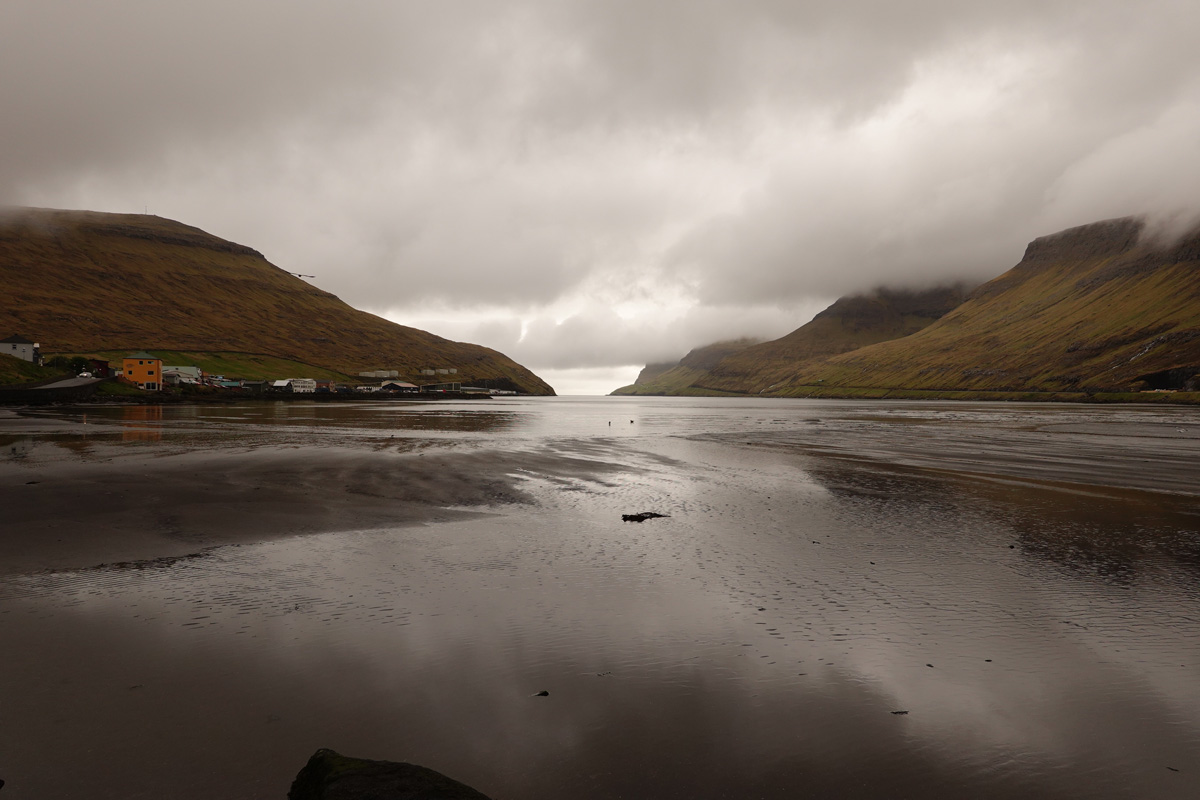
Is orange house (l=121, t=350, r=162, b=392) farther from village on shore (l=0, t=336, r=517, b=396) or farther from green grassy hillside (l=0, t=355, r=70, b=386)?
green grassy hillside (l=0, t=355, r=70, b=386)

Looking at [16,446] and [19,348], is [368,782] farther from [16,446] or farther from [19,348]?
[19,348]

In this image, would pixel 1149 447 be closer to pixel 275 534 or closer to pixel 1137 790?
pixel 1137 790

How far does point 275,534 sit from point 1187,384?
219m

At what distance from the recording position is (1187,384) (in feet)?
516

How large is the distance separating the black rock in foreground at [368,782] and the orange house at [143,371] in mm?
152488

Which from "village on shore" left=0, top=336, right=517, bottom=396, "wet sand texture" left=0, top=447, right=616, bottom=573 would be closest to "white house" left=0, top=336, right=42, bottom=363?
"village on shore" left=0, top=336, right=517, bottom=396

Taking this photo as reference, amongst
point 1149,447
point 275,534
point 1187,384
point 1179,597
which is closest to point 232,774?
point 275,534

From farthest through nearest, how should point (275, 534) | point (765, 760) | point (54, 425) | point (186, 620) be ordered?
point (54, 425) < point (275, 534) < point (186, 620) < point (765, 760)

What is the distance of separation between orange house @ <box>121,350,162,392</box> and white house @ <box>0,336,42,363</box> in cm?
1678

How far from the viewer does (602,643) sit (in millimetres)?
9828

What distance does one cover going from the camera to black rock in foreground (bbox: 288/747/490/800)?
5031mm

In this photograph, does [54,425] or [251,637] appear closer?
[251,637]

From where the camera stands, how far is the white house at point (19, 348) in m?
121

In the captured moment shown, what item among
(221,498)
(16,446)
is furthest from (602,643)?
(16,446)
